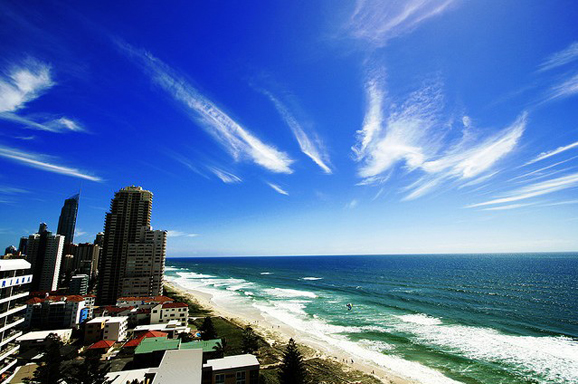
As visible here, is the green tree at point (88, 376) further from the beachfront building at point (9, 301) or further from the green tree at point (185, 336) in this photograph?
the green tree at point (185, 336)

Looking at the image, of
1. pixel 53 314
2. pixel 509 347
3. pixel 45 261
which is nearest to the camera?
pixel 509 347

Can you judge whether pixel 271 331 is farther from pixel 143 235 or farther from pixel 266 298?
pixel 143 235

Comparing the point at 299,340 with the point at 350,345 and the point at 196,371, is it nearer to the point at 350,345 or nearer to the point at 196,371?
the point at 350,345

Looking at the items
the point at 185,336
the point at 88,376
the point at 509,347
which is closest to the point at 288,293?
the point at 185,336

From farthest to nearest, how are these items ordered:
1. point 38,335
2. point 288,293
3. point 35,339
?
1. point 288,293
2. point 38,335
3. point 35,339

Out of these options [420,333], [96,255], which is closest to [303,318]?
[420,333]

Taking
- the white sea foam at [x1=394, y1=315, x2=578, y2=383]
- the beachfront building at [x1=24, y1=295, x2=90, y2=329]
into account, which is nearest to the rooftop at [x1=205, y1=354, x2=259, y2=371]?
the white sea foam at [x1=394, y1=315, x2=578, y2=383]

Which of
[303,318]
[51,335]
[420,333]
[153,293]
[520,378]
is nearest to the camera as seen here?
[520,378]
